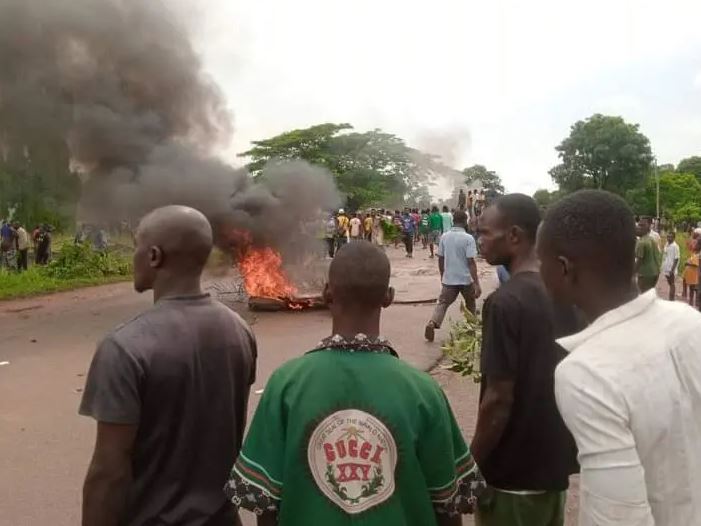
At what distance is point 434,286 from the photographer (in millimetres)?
12961

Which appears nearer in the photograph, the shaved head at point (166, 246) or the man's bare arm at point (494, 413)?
the shaved head at point (166, 246)

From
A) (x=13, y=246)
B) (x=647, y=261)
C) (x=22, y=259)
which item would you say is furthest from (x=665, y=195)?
(x=13, y=246)

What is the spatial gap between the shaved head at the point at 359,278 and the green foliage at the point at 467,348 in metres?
3.70

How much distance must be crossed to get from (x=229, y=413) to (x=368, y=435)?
0.57m

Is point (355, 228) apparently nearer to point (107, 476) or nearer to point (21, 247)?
point (21, 247)

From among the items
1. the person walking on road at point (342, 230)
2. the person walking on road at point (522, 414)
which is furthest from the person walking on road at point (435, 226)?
the person walking on road at point (522, 414)

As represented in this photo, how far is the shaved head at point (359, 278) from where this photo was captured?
1.72 metres

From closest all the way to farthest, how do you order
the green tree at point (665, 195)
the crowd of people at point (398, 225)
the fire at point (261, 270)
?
1. the fire at point (261, 270)
2. the crowd of people at point (398, 225)
3. the green tree at point (665, 195)

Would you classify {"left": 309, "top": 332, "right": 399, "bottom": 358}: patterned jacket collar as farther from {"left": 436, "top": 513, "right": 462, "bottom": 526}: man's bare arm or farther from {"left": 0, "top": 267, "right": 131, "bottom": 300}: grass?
{"left": 0, "top": 267, "right": 131, "bottom": 300}: grass

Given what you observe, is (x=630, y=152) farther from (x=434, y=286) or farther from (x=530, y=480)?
(x=530, y=480)

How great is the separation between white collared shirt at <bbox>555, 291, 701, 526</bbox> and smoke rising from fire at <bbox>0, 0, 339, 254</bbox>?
1025cm

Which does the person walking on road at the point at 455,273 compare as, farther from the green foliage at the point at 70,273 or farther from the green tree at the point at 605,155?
the green tree at the point at 605,155

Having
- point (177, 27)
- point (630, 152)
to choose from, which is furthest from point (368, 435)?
point (630, 152)

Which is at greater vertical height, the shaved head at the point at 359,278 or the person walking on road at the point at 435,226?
the shaved head at the point at 359,278
